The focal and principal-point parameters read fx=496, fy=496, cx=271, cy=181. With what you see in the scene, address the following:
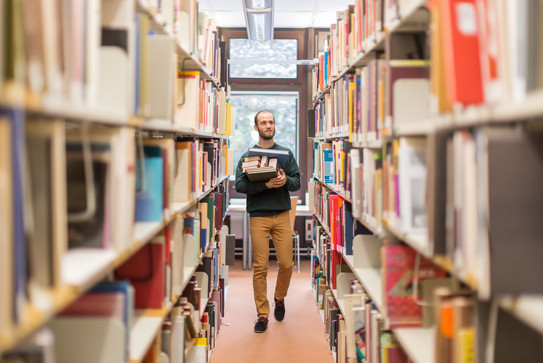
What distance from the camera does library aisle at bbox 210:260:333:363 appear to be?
3.39 metres

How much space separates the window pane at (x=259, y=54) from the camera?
6.44 meters

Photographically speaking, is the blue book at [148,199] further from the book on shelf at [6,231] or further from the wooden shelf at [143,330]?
the book on shelf at [6,231]

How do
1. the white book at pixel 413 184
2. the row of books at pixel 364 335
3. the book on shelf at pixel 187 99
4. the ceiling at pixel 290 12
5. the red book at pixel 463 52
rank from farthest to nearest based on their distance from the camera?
the ceiling at pixel 290 12
the book on shelf at pixel 187 99
the row of books at pixel 364 335
the white book at pixel 413 184
the red book at pixel 463 52

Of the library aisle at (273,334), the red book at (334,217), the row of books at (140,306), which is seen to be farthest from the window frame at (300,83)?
the row of books at (140,306)

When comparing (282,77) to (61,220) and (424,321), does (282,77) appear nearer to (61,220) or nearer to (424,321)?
(424,321)

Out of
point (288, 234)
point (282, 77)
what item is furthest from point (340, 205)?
point (282, 77)

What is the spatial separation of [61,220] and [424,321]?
4.02 ft

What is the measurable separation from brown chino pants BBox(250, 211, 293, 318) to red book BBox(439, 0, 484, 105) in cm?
270

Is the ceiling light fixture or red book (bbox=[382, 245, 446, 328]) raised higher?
the ceiling light fixture

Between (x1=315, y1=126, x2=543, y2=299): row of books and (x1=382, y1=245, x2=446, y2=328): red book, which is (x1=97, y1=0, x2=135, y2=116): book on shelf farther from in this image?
(x1=382, y1=245, x2=446, y2=328): red book

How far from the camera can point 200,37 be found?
3.04 m

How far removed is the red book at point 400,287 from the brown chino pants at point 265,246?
6.72 feet

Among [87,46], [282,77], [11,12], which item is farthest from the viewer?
[282,77]

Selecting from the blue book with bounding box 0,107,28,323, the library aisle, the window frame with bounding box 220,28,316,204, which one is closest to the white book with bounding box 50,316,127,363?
the blue book with bounding box 0,107,28,323
